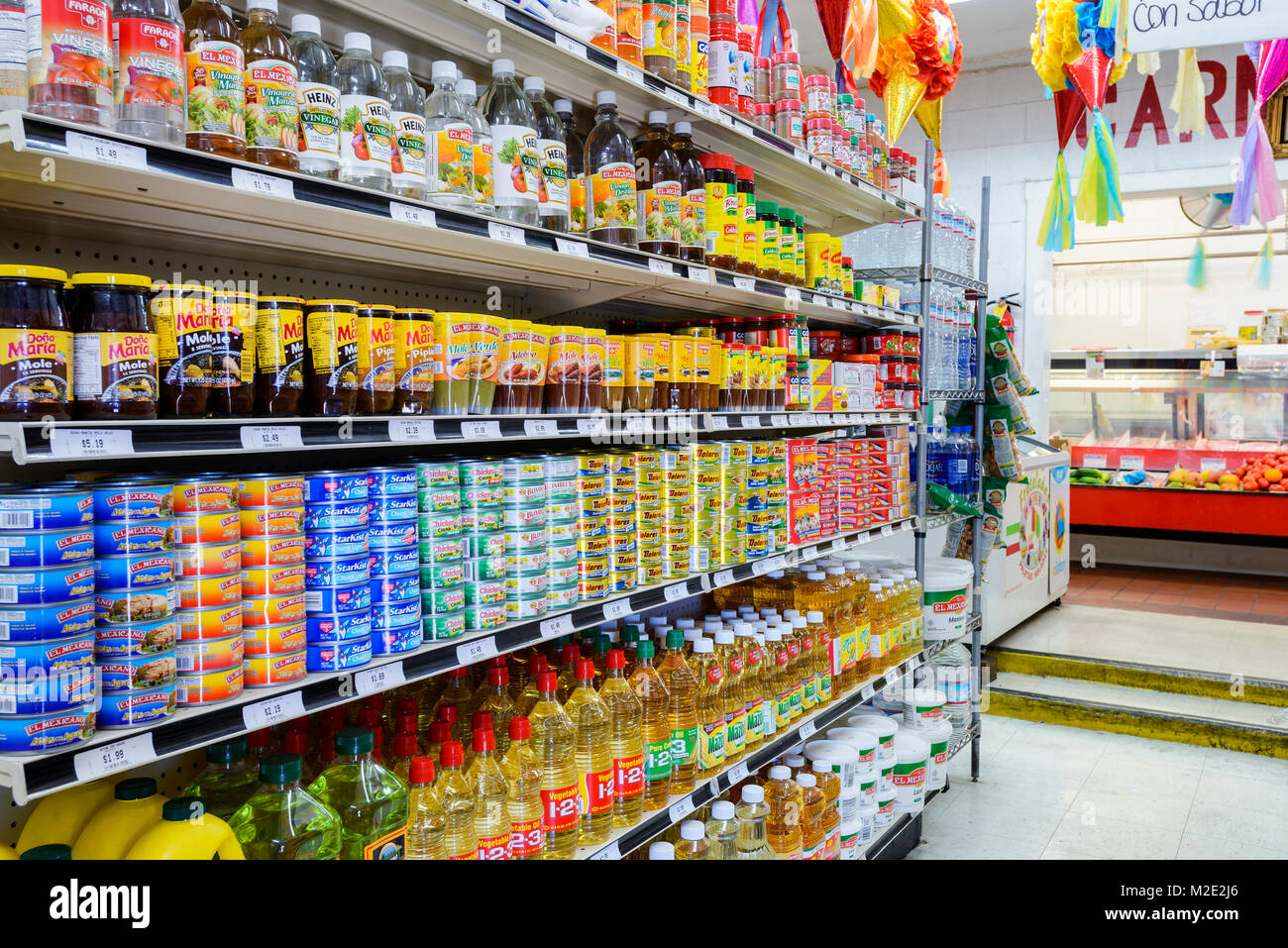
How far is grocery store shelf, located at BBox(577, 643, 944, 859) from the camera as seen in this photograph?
212cm

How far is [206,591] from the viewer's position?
1.39 meters

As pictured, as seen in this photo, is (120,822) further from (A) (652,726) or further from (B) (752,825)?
(B) (752,825)

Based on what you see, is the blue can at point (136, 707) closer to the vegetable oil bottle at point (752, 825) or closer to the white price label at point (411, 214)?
the white price label at point (411, 214)

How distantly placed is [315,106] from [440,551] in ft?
2.66

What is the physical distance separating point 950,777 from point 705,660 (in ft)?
8.40

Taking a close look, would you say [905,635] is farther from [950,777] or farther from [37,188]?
[37,188]

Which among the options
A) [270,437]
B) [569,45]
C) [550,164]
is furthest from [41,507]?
[569,45]

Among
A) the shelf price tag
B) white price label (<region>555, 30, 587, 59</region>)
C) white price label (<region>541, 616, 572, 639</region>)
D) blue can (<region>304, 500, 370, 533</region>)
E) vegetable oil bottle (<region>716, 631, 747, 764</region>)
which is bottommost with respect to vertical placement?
vegetable oil bottle (<region>716, 631, 747, 764</region>)

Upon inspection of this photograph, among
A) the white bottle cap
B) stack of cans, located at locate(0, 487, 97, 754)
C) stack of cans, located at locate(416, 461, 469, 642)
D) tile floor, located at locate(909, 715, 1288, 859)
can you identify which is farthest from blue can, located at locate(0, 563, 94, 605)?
tile floor, located at locate(909, 715, 1288, 859)

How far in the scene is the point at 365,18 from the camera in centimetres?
184

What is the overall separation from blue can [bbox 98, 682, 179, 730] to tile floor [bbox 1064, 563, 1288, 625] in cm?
Answer: 702

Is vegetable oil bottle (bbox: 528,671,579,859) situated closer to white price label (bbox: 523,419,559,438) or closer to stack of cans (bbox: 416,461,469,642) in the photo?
stack of cans (bbox: 416,461,469,642)
